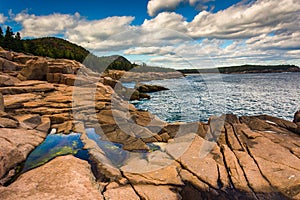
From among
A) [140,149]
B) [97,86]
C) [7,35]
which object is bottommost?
[140,149]

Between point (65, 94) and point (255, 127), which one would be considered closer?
point (255, 127)

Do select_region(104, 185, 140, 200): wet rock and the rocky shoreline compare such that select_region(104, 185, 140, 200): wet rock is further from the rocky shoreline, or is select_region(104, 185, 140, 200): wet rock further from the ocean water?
the ocean water

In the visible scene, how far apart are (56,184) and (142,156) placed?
658 centimetres

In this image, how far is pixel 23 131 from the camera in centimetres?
1594

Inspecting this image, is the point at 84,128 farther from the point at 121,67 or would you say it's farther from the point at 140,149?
the point at 121,67

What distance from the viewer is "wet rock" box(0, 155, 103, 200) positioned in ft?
29.1

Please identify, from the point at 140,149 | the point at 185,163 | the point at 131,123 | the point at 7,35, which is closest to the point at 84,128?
the point at 131,123

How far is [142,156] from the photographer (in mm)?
14977

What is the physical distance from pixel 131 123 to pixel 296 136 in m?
15.9

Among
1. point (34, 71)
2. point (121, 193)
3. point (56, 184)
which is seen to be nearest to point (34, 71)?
point (34, 71)

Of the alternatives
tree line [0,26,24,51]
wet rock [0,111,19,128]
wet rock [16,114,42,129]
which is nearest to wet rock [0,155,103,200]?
wet rock [0,111,19,128]

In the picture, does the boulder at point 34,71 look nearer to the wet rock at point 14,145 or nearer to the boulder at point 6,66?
the boulder at point 6,66

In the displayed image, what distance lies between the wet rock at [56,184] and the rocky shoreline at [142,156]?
0.04 meters

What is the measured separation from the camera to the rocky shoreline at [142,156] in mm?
10352
